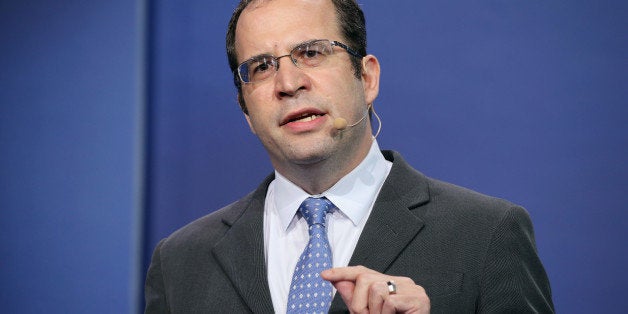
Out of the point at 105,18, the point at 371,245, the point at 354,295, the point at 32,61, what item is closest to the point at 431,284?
the point at 371,245

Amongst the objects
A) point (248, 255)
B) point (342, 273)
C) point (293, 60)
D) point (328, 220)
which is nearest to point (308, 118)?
point (293, 60)

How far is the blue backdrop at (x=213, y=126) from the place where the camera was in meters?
1.86

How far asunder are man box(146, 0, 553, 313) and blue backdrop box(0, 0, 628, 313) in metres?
0.33

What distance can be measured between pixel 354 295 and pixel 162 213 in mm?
1215

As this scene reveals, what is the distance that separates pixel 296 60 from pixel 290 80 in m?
0.07

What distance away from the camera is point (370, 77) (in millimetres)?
1721

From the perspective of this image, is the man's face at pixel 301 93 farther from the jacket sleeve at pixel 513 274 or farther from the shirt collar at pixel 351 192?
the jacket sleeve at pixel 513 274

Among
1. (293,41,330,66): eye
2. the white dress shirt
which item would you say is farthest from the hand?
(293,41,330,66): eye

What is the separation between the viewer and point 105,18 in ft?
6.91

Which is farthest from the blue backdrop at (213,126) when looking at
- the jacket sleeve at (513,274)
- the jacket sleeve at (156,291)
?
the jacket sleeve at (513,274)

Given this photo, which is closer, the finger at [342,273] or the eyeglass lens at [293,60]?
the finger at [342,273]

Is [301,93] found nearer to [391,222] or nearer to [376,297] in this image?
[391,222]

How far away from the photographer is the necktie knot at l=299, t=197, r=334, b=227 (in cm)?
153

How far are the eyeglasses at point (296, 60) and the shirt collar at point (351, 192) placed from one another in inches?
10.2
